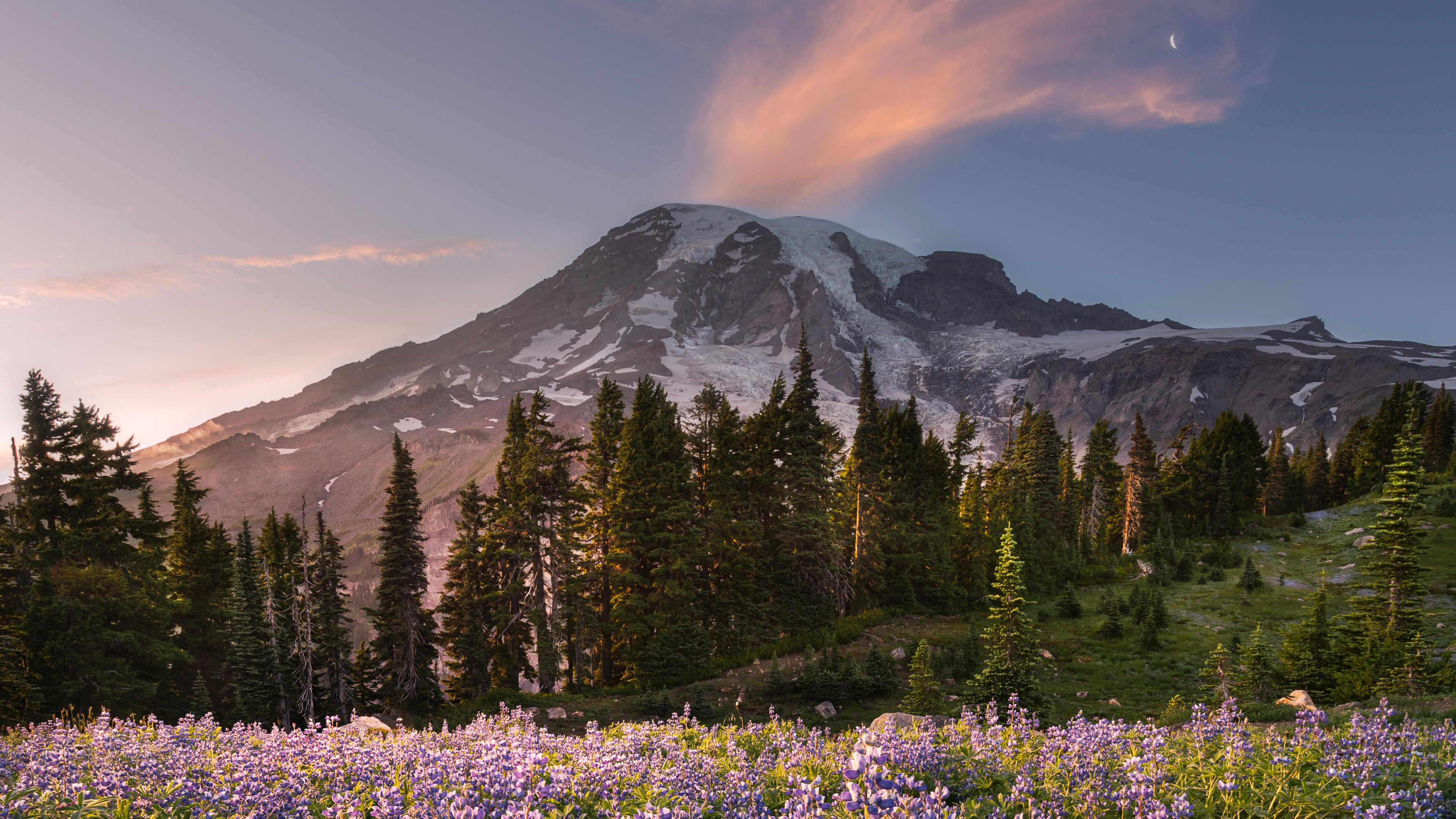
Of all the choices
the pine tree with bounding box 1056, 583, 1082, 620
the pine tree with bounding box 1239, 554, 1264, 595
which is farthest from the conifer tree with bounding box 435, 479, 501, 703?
the pine tree with bounding box 1239, 554, 1264, 595

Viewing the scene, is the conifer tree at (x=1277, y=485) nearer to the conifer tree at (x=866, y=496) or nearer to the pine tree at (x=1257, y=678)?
the conifer tree at (x=866, y=496)

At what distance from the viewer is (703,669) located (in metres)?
27.5

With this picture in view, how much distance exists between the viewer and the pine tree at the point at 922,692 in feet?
59.6

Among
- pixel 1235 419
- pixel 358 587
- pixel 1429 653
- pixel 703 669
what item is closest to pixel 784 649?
pixel 703 669

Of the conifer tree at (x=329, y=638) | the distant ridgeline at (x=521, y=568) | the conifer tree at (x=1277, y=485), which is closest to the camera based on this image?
the distant ridgeline at (x=521, y=568)

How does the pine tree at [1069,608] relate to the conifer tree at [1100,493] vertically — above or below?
below

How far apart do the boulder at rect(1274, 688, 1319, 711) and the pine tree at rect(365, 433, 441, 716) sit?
3334 centimetres

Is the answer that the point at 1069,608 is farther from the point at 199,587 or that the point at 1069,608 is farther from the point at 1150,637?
the point at 199,587

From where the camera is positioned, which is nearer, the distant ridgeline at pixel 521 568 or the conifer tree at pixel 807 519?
the distant ridgeline at pixel 521 568

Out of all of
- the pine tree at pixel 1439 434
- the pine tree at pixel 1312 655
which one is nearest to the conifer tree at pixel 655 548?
the pine tree at pixel 1312 655

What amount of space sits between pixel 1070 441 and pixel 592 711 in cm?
6359

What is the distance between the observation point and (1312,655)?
18.5 metres

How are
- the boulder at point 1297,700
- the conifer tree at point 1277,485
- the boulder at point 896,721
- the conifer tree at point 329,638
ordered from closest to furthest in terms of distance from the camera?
the boulder at point 896,721
the boulder at point 1297,700
the conifer tree at point 329,638
the conifer tree at point 1277,485

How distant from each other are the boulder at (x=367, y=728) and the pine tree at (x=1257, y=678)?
2068 cm
